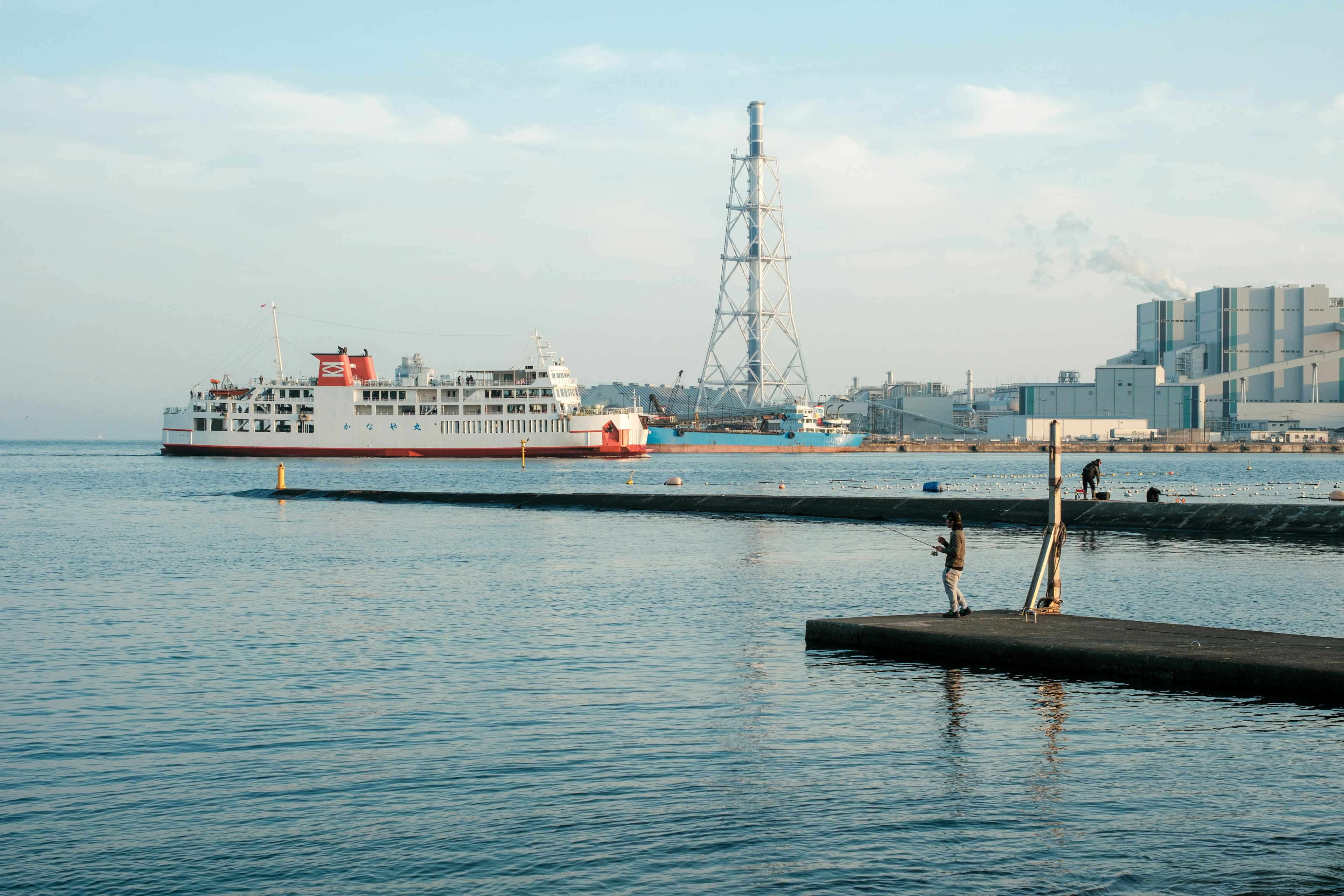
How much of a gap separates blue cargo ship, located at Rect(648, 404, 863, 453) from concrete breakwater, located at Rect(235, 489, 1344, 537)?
118m

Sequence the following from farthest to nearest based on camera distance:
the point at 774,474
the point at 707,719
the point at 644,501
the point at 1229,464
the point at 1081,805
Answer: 1. the point at 1229,464
2. the point at 774,474
3. the point at 644,501
4. the point at 707,719
5. the point at 1081,805

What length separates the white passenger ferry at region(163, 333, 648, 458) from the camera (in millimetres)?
128875

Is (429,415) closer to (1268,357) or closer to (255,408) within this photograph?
(255,408)

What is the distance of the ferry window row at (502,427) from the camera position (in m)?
130

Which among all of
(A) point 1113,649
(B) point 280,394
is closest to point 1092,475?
(A) point 1113,649

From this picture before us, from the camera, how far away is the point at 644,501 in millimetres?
57469

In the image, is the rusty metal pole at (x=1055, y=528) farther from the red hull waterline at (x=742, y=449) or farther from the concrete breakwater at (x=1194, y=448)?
the red hull waterline at (x=742, y=449)

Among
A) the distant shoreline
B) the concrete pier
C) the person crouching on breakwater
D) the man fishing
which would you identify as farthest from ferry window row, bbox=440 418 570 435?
the person crouching on breakwater

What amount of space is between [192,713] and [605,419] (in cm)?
11811

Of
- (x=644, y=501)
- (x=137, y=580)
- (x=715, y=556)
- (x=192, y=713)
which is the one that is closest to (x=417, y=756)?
(x=192, y=713)

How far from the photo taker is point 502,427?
13012 centimetres

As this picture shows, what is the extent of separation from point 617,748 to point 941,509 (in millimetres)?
38113


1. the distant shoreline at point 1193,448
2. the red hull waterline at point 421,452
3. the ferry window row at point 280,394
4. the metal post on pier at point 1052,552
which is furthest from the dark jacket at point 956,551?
the distant shoreline at point 1193,448

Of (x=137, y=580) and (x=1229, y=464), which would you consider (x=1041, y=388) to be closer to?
(x=1229, y=464)
